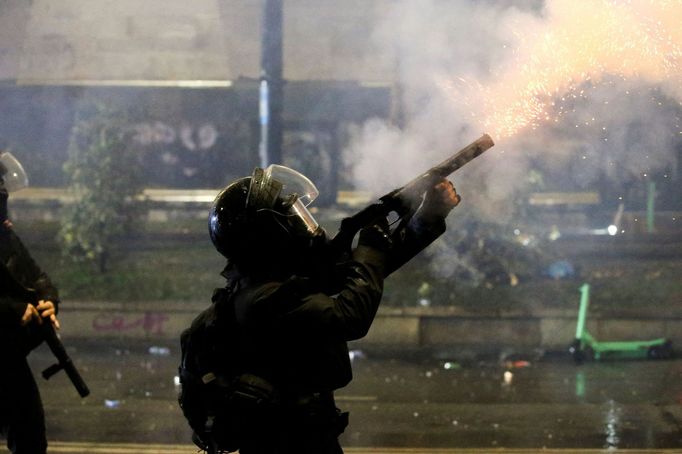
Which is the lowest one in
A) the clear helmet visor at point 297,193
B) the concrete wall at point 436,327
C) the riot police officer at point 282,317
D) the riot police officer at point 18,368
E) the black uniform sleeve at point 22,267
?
the concrete wall at point 436,327

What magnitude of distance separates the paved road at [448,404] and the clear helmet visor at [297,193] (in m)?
3.36

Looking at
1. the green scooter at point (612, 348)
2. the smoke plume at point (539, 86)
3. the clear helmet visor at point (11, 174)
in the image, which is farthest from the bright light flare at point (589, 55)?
the green scooter at point (612, 348)

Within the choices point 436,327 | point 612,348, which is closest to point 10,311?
point 436,327

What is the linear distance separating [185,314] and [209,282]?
44.3 inches

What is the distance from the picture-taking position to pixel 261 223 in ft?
10.7

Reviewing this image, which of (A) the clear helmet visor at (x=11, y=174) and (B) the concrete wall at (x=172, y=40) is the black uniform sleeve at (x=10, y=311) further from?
(B) the concrete wall at (x=172, y=40)

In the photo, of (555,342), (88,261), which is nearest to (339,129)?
(88,261)

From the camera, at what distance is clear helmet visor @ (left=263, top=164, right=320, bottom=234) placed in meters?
3.28

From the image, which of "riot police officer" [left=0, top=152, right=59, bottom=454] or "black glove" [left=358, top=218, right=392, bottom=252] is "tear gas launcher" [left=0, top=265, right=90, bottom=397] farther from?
"black glove" [left=358, top=218, right=392, bottom=252]

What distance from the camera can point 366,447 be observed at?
6.59 m

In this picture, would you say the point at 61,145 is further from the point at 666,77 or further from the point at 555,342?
the point at 666,77

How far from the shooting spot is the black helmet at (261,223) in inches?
128

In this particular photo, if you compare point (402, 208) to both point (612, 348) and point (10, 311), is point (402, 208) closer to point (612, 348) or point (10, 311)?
point (10, 311)

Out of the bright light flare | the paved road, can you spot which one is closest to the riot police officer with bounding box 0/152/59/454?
the paved road
